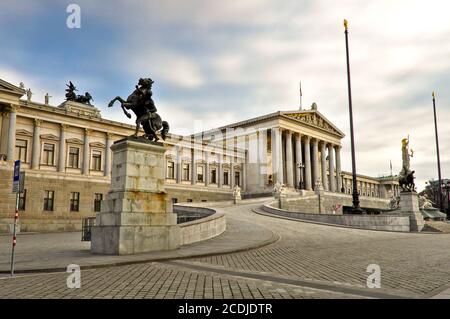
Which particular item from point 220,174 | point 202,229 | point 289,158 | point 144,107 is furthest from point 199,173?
point 144,107

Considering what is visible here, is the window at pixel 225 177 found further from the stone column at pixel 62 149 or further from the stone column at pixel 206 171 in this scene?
the stone column at pixel 62 149

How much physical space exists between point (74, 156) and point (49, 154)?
307 centimetres

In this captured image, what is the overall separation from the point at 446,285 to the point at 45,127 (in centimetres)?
4368

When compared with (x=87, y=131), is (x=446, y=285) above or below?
below

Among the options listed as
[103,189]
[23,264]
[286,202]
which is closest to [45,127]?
[103,189]

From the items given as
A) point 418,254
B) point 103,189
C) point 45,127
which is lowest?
point 418,254

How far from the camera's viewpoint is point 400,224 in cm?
2864

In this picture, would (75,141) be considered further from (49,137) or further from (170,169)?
(170,169)

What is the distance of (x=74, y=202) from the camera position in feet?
142

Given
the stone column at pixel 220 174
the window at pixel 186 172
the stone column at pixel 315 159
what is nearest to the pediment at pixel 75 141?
the window at pixel 186 172

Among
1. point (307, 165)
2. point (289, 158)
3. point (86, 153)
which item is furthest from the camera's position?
point (307, 165)

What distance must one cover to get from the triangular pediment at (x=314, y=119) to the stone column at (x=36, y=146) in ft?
136
